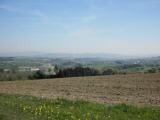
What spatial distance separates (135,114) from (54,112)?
3338 millimetres

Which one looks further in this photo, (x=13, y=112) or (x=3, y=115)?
(x=13, y=112)

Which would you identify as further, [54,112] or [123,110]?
[123,110]

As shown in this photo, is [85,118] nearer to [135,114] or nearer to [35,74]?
[135,114]

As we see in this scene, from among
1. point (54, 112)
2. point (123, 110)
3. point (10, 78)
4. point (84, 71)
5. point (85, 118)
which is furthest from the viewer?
point (84, 71)

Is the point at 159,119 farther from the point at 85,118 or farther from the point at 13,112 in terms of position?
the point at 13,112

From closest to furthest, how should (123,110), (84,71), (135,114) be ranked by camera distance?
(135,114) < (123,110) < (84,71)

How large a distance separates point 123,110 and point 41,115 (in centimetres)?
402

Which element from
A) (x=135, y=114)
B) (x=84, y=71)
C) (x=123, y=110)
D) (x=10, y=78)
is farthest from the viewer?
(x=84, y=71)

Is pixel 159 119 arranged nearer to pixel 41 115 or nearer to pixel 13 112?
pixel 41 115

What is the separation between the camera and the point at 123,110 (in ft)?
42.8

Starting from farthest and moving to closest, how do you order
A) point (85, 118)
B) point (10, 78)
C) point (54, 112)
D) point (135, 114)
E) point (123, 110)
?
point (10, 78)
point (123, 110)
point (135, 114)
point (54, 112)
point (85, 118)

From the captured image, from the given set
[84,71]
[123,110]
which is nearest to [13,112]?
[123,110]

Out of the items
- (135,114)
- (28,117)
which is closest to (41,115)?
(28,117)

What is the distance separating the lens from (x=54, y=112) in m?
11.3
